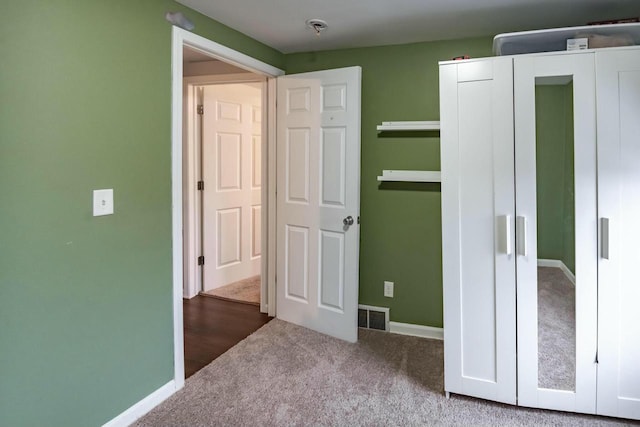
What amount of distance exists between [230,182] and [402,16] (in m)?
2.57

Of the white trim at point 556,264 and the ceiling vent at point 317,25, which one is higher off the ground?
the ceiling vent at point 317,25

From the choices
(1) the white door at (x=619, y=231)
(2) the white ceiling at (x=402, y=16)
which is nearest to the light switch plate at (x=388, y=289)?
(1) the white door at (x=619, y=231)

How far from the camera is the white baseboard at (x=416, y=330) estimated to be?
3.21 meters

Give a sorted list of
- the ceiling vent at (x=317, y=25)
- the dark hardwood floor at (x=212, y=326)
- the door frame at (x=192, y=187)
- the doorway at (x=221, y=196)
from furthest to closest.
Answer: the door frame at (x=192, y=187) < the doorway at (x=221, y=196) < the dark hardwood floor at (x=212, y=326) < the ceiling vent at (x=317, y=25)

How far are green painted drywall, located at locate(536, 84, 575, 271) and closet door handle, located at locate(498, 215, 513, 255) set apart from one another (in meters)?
0.15

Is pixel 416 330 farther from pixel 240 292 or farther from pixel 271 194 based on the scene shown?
pixel 240 292

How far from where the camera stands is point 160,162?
2281 mm

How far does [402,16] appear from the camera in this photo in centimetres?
257

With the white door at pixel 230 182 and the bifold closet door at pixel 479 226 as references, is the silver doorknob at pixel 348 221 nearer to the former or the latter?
the bifold closet door at pixel 479 226

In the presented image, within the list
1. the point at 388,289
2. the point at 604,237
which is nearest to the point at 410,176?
the point at 388,289

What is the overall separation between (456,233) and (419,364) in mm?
1026

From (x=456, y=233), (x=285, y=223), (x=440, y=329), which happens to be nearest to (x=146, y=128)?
(x=285, y=223)

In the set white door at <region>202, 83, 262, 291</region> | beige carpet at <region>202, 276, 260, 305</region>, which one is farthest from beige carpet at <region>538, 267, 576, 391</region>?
white door at <region>202, 83, 262, 291</region>

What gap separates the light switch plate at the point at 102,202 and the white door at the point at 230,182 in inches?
87.9
